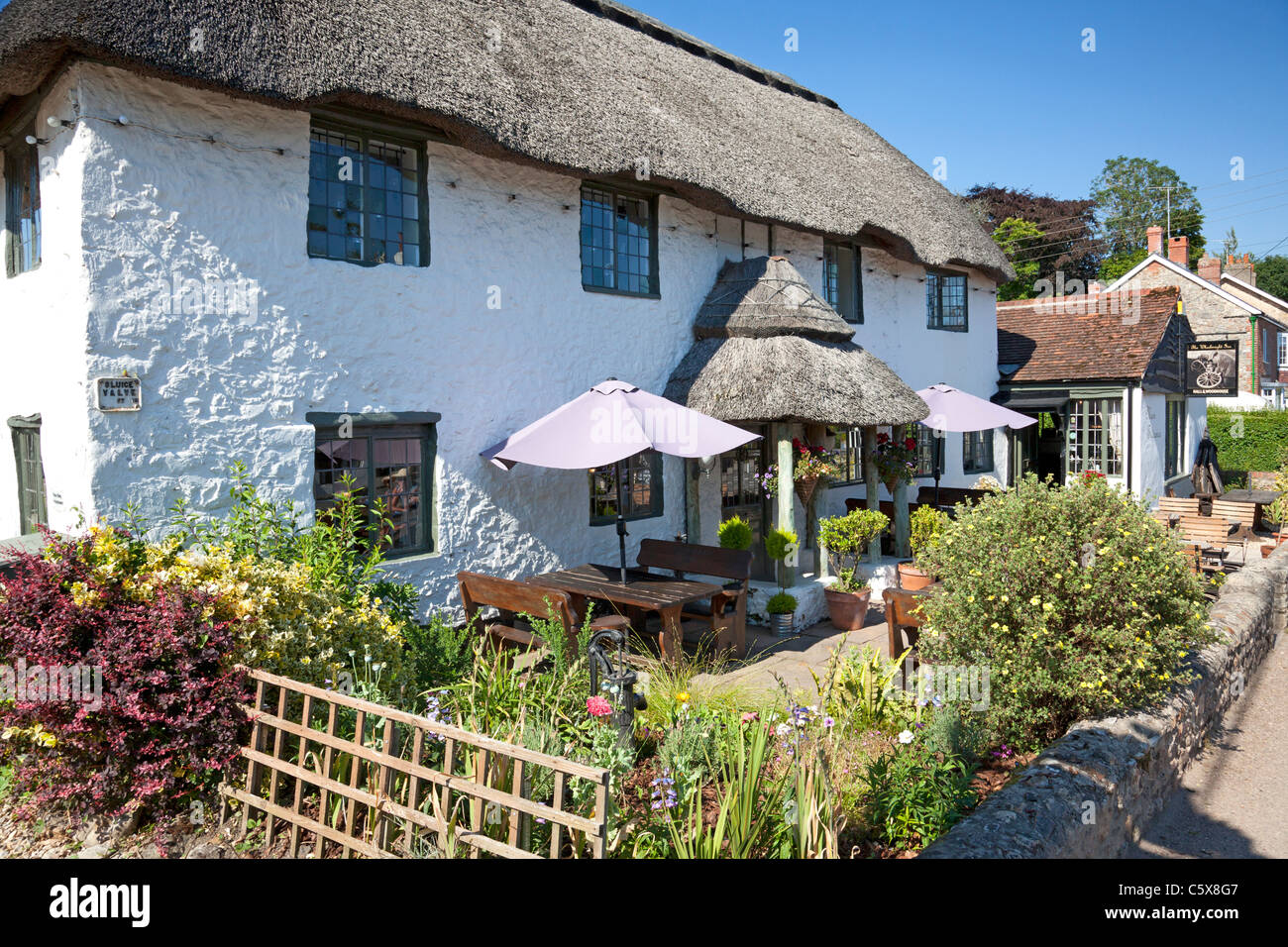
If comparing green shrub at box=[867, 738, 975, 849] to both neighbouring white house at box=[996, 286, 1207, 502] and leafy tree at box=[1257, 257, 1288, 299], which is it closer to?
neighbouring white house at box=[996, 286, 1207, 502]

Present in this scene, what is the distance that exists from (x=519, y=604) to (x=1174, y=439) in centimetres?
1819

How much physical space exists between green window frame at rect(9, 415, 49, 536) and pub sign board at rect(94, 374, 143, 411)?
70.8 inches

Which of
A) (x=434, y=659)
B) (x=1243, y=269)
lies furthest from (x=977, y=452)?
(x=1243, y=269)

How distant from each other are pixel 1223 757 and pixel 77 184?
8657mm

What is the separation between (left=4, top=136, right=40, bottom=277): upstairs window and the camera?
709 cm

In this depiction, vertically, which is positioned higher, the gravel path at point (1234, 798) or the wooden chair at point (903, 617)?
the wooden chair at point (903, 617)

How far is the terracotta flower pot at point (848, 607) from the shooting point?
896 cm

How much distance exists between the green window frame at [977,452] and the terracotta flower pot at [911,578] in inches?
269

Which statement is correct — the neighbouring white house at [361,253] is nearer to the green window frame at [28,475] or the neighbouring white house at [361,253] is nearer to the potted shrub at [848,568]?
the green window frame at [28,475]

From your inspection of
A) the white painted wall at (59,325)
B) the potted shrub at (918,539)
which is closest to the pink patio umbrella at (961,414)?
the potted shrub at (918,539)

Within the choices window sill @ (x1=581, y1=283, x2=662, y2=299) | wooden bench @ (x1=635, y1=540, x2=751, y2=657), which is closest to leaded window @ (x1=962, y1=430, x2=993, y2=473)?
window sill @ (x1=581, y1=283, x2=662, y2=299)

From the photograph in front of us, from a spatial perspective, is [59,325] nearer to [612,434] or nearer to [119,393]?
[119,393]
